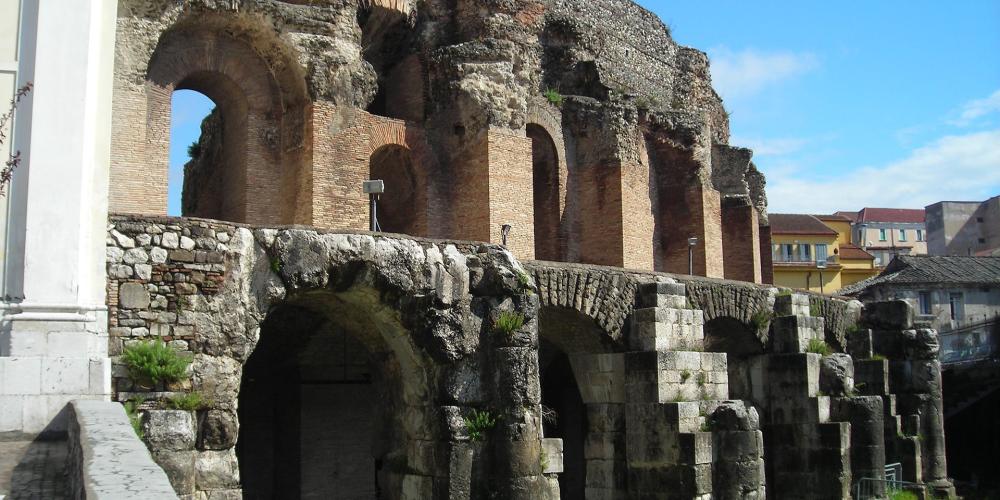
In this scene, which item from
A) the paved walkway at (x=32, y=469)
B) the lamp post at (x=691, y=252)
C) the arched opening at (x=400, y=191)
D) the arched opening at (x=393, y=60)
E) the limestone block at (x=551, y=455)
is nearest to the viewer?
the paved walkway at (x=32, y=469)

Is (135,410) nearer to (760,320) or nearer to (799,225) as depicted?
(760,320)

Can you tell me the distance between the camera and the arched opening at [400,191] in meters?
21.3

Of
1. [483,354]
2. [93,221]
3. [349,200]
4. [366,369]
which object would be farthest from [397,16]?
[93,221]

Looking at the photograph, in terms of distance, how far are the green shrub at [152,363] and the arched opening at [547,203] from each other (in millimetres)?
14957

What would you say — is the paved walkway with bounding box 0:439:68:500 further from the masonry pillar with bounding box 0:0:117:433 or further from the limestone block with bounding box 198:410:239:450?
the limestone block with bounding box 198:410:239:450

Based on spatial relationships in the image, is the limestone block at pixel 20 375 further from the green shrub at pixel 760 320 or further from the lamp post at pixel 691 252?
the lamp post at pixel 691 252

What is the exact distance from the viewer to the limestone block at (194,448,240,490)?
1023 cm

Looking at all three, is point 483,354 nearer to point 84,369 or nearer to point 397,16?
point 84,369

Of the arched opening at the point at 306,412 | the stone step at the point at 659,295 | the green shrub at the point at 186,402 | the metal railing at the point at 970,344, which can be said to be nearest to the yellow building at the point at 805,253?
the metal railing at the point at 970,344

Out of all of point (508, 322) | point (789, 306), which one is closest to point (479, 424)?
point (508, 322)

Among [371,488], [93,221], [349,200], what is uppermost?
[349,200]

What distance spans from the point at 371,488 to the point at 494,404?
516 cm

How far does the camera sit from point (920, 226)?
76.6m

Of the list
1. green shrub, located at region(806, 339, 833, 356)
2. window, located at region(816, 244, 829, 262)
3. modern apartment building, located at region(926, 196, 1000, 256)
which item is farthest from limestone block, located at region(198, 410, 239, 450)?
modern apartment building, located at region(926, 196, 1000, 256)
